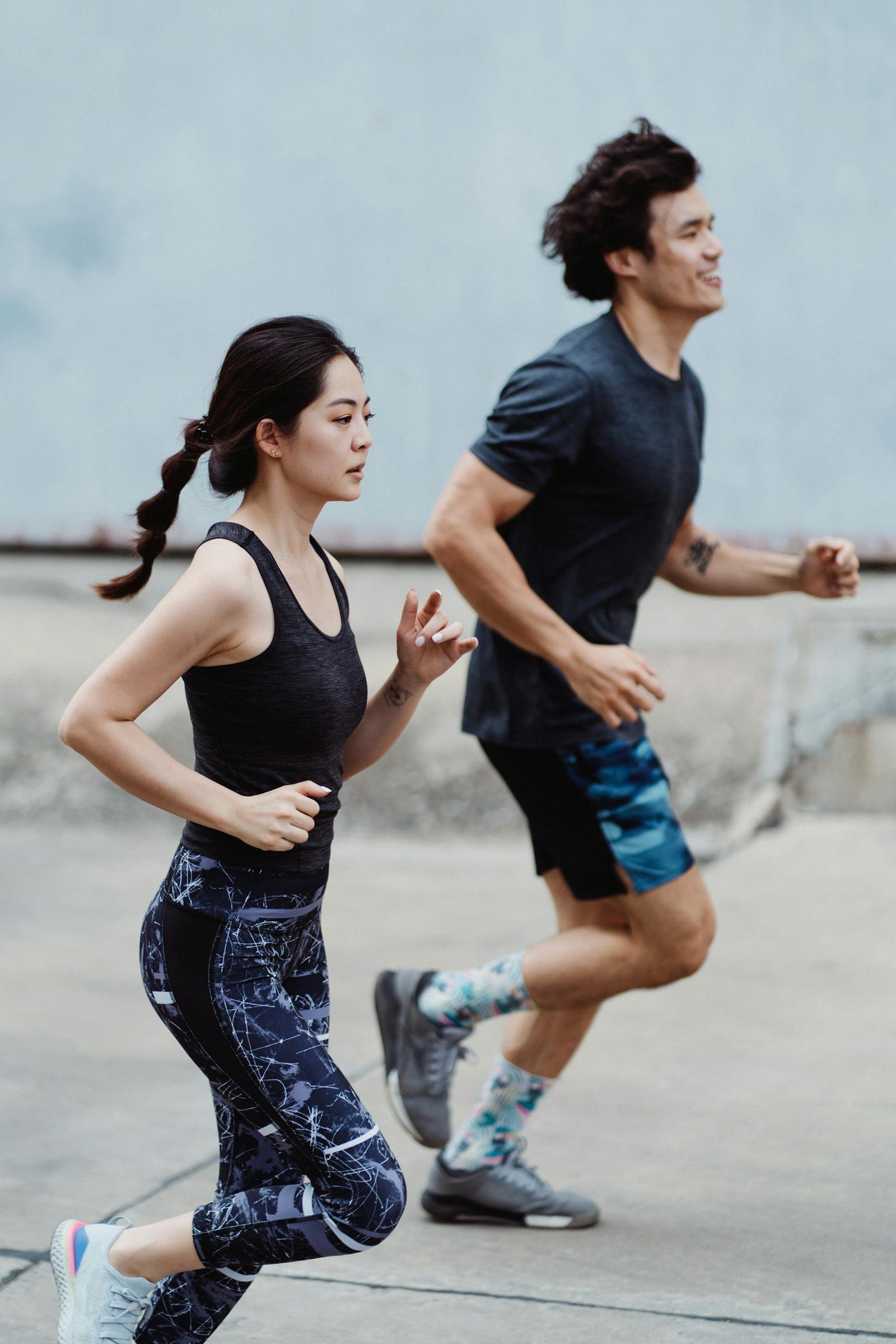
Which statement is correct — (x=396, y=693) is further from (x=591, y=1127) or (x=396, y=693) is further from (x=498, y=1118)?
(x=591, y=1127)

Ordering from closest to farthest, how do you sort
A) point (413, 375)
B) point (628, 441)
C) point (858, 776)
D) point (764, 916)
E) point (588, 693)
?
point (588, 693), point (628, 441), point (764, 916), point (858, 776), point (413, 375)

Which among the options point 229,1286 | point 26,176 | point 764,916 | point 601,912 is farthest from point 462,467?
point 26,176

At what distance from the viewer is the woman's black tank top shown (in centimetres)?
185

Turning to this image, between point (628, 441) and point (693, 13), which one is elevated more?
point (693, 13)

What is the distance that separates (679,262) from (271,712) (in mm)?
1321

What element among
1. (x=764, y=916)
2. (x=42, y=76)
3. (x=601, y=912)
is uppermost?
(x=42, y=76)

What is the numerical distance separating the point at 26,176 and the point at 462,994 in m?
5.68

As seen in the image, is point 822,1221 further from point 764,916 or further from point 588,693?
point 764,916

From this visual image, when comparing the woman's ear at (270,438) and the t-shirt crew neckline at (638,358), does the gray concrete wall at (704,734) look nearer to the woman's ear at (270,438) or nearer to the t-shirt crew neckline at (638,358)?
the t-shirt crew neckline at (638,358)

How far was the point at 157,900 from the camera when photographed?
192 cm

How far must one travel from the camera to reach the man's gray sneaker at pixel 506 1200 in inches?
106

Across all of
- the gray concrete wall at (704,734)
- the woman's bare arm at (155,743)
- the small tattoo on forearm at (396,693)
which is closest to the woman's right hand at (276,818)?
the woman's bare arm at (155,743)

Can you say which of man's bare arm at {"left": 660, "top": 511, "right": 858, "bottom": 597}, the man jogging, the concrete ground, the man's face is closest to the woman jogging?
the concrete ground

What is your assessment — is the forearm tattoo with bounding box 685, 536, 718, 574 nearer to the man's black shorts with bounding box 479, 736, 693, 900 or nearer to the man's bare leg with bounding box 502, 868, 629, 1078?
the man's black shorts with bounding box 479, 736, 693, 900
